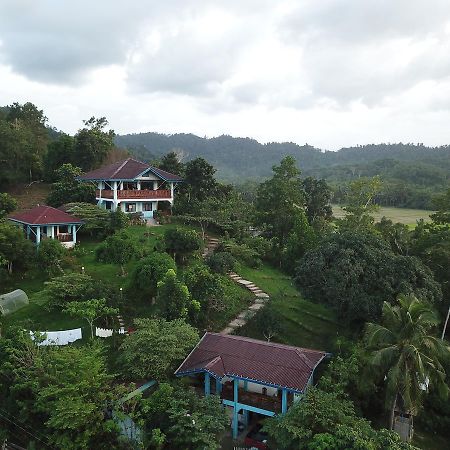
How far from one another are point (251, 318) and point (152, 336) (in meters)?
5.47

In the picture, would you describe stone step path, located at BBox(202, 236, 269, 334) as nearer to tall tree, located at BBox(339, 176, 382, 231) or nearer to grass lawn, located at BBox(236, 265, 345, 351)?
grass lawn, located at BBox(236, 265, 345, 351)

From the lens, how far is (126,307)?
19594 millimetres

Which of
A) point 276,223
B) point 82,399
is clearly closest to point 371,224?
point 276,223

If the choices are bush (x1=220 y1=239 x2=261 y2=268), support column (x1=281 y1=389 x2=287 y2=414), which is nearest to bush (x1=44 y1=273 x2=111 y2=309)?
support column (x1=281 y1=389 x2=287 y2=414)

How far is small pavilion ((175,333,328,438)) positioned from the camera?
14.5 m

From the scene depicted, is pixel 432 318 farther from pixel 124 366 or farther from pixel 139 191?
pixel 139 191

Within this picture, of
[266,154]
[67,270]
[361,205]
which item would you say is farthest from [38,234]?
[266,154]

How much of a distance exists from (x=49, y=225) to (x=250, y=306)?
1276 centimetres

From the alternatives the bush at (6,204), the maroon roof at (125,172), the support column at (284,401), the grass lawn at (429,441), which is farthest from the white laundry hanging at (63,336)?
the maroon roof at (125,172)

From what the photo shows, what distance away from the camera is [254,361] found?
15.2 meters

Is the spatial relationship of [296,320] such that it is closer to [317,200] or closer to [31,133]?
[317,200]

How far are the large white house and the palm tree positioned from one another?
72.1ft

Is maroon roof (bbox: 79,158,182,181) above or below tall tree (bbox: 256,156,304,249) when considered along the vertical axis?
above

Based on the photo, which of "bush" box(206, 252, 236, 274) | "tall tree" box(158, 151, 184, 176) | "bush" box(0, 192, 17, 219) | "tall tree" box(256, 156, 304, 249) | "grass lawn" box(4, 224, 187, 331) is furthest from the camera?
"tall tree" box(158, 151, 184, 176)
